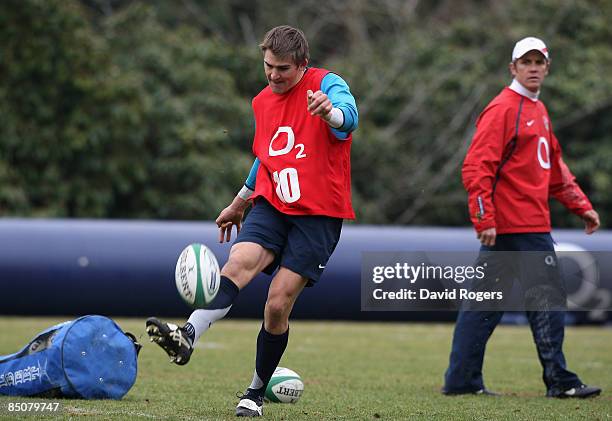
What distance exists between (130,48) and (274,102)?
1359 cm

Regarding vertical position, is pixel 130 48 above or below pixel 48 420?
above

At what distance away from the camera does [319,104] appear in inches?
Result: 190

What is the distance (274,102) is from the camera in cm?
539

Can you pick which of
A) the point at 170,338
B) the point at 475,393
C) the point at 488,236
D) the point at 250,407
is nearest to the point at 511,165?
the point at 488,236

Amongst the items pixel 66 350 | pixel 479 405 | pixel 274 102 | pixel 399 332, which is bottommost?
pixel 399 332

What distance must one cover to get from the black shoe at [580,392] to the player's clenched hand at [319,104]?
279cm

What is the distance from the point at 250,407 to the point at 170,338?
0.76 meters

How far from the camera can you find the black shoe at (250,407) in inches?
203

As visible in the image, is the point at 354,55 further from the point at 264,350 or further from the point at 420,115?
the point at 264,350

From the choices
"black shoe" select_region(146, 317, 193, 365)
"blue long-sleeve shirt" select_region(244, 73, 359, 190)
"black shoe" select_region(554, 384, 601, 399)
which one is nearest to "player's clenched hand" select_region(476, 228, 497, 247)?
"black shoe" select_region(554, 384, 601, 399)

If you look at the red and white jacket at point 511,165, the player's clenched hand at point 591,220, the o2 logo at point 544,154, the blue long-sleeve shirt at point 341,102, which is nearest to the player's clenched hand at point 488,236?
the red and white jacket at point 511,165

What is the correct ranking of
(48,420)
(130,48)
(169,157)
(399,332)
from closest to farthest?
(48,420) < (399,332) < (169,157) < (130,48)

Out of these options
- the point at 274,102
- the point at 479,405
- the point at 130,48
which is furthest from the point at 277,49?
the point at 130,48

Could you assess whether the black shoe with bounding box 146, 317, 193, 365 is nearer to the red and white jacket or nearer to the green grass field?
the green grass field
